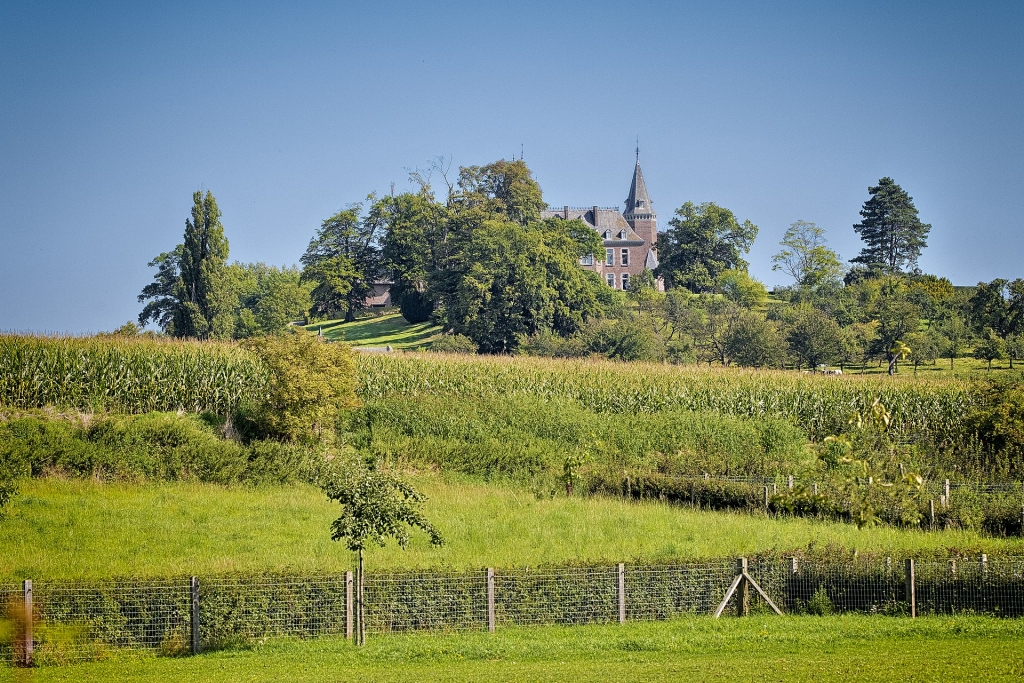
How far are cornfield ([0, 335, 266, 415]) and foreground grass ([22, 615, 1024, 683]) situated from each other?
24.2 metres

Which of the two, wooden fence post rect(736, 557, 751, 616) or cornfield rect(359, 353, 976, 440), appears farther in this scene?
cornfield rect(359, 353, 976, 440)

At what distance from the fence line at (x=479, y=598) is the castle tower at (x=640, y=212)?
111755 millimetres

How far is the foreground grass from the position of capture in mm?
14656

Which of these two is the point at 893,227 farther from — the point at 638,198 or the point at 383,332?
the point at 383,332

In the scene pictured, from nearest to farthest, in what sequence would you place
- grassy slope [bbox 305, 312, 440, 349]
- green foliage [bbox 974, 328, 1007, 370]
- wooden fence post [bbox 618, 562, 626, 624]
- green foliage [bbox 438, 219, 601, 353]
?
wooden fence post [bbox 618, 562, 626, 624] → green foliage [bbox 974, 328, 1007, 370] → green foliage [bbox 438, 219, 601, 353] → grassy slope [bbox 305, 312, 440, 349]

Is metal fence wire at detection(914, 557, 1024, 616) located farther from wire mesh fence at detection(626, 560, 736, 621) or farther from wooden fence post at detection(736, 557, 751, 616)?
wire mesh fence at detection(626, 560, 736, 621)

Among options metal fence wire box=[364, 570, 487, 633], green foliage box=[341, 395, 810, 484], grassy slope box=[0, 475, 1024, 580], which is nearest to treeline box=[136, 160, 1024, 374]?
green foliage box=[341, 395, 810, 484]

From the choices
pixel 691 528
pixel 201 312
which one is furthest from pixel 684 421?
pixel 201 312

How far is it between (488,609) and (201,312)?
189ft

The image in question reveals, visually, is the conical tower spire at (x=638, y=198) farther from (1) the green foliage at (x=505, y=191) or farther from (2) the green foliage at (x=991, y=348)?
(2) the green foliage at (x=991, y=348)

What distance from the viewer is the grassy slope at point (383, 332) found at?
8288cm

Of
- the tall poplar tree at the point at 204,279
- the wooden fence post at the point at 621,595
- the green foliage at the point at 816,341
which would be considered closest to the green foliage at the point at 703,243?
the green foliage at the point at 816,341

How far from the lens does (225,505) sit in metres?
29.1

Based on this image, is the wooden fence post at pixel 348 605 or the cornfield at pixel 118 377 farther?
the cornfield at pixel 118 377
